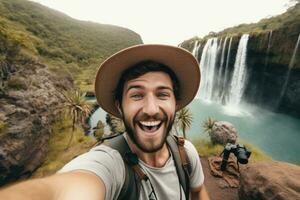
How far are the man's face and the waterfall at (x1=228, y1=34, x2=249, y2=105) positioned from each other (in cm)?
3004

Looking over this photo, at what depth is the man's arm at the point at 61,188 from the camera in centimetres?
102

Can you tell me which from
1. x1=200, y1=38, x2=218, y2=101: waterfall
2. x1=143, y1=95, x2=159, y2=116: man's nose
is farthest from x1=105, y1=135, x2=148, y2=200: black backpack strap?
x1=200, y1=38, x2=218, y2=101: waterfall

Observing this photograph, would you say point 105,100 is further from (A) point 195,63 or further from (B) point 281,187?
(B) point 281,187

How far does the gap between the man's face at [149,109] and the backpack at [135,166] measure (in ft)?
0.46

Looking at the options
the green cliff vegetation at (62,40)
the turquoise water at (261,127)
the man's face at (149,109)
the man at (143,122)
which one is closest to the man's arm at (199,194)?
the man at (143,122)

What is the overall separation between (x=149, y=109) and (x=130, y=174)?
2.02ft

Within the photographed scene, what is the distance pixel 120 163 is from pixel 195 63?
1353mm

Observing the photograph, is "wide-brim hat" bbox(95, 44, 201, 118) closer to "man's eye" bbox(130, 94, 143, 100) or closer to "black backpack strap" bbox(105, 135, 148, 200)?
"man's eye" bbox(130, 94, 143, 100)

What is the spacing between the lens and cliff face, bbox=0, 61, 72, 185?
13.5 meters

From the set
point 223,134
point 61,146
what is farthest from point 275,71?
point 61,146

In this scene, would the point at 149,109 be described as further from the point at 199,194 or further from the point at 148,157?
the point at 199,194

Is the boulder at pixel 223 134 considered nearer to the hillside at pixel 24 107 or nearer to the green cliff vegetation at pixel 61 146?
the green cliff vegetation at pixel 61 146

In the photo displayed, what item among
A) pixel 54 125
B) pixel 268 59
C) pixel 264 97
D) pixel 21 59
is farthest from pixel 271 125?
pixel 21 59

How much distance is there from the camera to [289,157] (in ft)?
58.5
